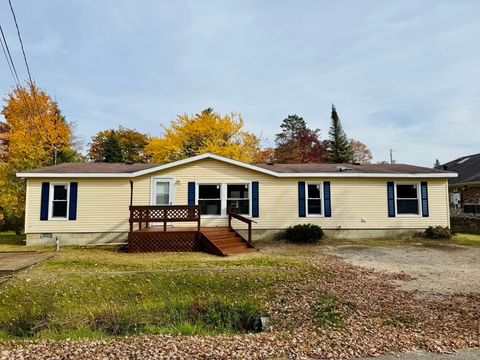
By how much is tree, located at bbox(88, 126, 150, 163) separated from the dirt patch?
95.4 feet

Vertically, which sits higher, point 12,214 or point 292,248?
point 12,214

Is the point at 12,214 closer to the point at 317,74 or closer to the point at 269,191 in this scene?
the point at 269,191

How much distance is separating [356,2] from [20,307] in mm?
12005

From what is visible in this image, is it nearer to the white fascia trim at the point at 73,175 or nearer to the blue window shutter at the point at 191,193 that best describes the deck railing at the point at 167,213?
the blue window shutter at the point at 191,193

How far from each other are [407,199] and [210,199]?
9.19 metres

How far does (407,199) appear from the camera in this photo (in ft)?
48.9

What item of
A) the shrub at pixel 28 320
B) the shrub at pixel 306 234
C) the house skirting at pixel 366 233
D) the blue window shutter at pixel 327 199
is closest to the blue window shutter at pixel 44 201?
the shrub at pixel 28 320

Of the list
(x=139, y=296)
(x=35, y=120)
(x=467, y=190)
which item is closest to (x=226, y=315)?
(x=139, y=296)

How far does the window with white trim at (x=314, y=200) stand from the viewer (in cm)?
1461

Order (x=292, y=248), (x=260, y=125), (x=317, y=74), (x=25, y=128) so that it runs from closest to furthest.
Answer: (x=292, y=248), (x=317, y=74), (x=25, y=128), (x=260, y=125)

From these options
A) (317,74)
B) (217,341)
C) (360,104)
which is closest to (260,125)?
(360,104)

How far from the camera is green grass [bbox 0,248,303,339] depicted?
5.29 metres

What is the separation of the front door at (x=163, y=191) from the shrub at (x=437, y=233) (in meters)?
11.5

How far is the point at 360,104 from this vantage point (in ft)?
64.8
